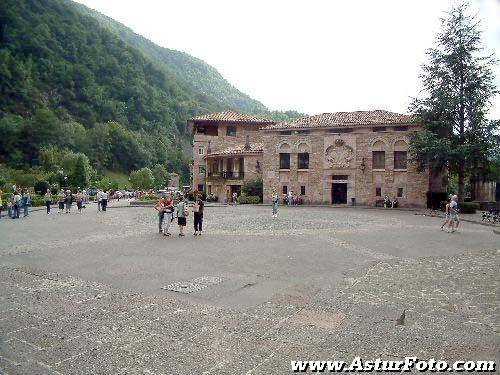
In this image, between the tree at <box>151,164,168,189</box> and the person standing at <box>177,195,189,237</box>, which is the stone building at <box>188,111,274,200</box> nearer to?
the person standing at <box>177,195,189,237</box>

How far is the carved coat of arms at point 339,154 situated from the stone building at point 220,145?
31.4 ft

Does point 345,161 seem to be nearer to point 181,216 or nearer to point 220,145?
point 220,145

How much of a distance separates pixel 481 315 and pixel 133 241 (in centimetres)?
1014

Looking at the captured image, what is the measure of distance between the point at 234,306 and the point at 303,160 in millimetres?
32492

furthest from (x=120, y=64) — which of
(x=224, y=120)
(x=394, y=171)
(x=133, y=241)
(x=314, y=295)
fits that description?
(x=314, y=295)

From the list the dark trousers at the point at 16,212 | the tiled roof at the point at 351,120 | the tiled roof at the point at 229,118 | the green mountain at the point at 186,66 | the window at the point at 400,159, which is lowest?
the dark trousers at the point at 16,212

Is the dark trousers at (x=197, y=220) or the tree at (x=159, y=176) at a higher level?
the tree at (x=159, y=176)

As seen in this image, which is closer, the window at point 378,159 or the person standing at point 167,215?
the person standing at point 167,215

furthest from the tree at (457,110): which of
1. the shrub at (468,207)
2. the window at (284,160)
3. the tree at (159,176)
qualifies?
the tree at (159,176)

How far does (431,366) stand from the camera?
427cm

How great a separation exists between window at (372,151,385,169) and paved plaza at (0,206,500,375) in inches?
944

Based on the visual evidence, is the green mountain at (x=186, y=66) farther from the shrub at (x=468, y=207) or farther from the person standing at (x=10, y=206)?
the person standing at (x=10, y=206)

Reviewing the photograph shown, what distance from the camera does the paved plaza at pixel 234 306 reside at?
451 cm

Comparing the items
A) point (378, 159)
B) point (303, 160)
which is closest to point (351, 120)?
point (378, 159)
